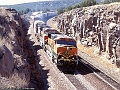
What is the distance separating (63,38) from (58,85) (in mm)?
8357

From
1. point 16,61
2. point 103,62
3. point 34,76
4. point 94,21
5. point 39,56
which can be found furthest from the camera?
point 94,21

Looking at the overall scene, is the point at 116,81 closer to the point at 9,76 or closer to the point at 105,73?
the point at 105,73

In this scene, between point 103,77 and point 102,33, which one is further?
point 102,33

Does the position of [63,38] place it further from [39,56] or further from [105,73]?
[39,56]

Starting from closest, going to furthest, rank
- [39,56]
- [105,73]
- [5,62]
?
[5,62]
[105,73]
[39,56]

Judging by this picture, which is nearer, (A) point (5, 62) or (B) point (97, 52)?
(A) point (5, 62)

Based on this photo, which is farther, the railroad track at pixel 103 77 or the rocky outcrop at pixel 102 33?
the rocky outcrop at pixel 102 33

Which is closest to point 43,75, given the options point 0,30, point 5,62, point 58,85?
point 58,85

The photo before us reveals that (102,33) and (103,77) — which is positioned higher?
(102,33)

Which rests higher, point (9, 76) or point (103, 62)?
point (9, 76)

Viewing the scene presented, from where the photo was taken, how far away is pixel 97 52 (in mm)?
44562

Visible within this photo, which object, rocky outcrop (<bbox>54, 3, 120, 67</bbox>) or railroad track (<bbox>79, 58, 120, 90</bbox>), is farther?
rocky outcrop (<bbox>54, 3, 120, 67</bbox>)

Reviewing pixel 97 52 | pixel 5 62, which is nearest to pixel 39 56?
pixel 97 52

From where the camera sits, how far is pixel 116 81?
91.1 feet
